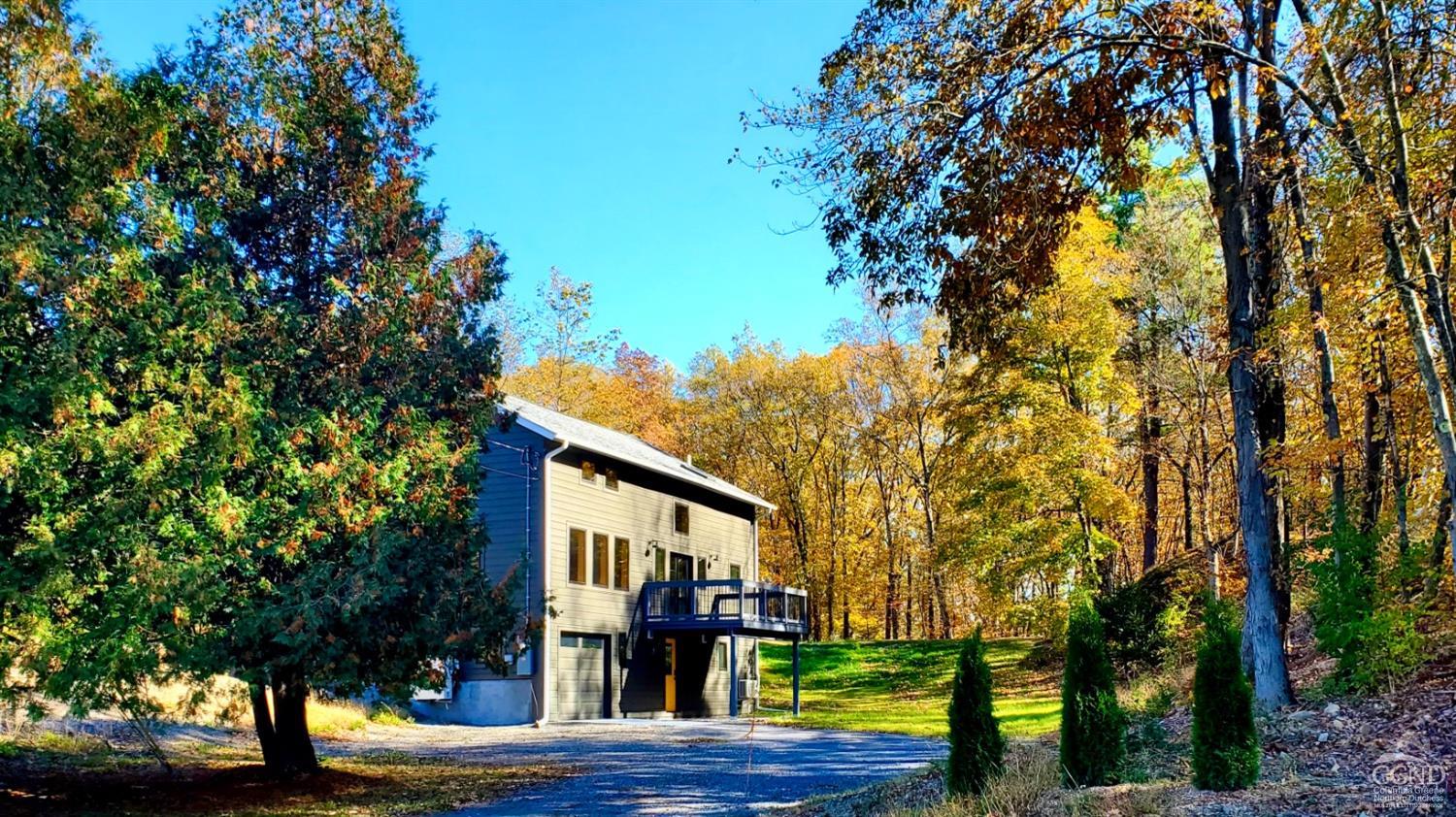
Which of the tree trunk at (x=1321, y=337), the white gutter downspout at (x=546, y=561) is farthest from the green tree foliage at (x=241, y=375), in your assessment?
the white gutter downspout at (x=546, y=561)

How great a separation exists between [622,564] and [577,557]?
6.12ft

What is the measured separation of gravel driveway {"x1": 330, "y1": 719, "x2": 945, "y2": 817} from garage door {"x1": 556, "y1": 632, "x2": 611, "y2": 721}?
60cm

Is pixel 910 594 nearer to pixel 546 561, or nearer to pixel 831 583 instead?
pixel 831 583

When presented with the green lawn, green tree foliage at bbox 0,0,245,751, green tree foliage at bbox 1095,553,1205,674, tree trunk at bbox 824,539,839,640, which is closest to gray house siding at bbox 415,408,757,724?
the green lawn

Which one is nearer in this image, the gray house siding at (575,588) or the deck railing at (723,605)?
the gray house siding at (575,588)

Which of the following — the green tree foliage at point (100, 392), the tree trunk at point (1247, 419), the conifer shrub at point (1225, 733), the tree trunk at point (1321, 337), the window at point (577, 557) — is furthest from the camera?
the window at point (577, 557)

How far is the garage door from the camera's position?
74.4 ft

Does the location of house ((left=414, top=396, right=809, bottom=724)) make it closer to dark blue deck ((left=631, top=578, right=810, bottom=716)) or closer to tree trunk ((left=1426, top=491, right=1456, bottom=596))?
dark blue deck ((left=631, top=578, right=810, bottom=716))

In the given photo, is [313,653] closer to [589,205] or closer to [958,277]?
[958,277]

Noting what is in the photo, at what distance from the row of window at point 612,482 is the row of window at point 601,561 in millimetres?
1144

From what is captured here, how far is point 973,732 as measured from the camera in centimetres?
812

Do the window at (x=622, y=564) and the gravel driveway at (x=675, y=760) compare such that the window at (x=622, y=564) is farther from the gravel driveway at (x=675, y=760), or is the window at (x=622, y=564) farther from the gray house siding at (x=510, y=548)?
the gravel driveway at (x=675, y=760)

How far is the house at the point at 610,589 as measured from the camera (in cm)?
2217

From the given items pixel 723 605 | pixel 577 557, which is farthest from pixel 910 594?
pixel 577 557
